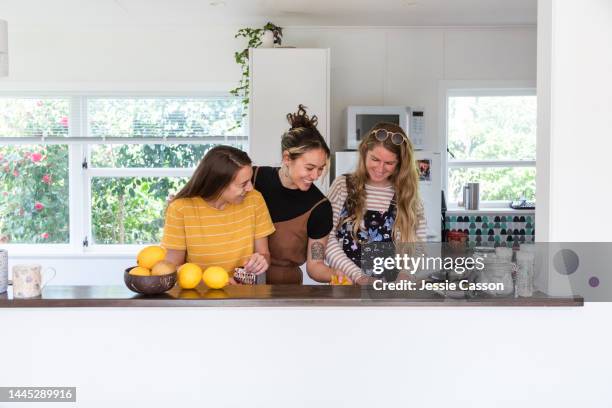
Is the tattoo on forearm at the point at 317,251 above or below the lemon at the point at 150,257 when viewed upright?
below

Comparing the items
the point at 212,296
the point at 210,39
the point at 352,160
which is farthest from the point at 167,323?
the point at 210,39

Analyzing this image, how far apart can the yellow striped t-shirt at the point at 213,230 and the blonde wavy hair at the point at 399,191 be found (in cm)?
38

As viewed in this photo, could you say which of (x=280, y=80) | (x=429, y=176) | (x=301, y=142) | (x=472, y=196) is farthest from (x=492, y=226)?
(x=301, y=142)

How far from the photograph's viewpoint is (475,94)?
5008 mm

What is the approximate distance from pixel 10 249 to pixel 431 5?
3847 mm

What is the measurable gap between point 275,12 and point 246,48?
1.68 ft

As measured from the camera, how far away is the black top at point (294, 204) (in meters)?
2.35

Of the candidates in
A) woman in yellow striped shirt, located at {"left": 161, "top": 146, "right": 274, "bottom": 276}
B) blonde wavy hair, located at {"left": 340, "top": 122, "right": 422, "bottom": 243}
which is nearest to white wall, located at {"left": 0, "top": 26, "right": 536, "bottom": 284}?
blonde wavy hair, located at {"left": 340, "top": 122, "right": 422, "bottom": 243}

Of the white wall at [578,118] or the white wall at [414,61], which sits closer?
the white wall at [578,118]

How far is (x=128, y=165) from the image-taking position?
5.07 m

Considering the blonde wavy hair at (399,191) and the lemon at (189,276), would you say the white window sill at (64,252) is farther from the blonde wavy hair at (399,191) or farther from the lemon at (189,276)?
the lemon at (189,276)

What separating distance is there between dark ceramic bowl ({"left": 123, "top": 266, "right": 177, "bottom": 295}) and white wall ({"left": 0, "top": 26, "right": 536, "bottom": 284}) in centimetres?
323

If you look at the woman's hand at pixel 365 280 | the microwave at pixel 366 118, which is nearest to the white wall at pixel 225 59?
the microwave at pixel 366 118

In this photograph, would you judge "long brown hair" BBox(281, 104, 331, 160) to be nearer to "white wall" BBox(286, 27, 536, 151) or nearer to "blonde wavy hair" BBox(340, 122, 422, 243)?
"blonde wavy hair" BBox(340, 122, 422, 243)
